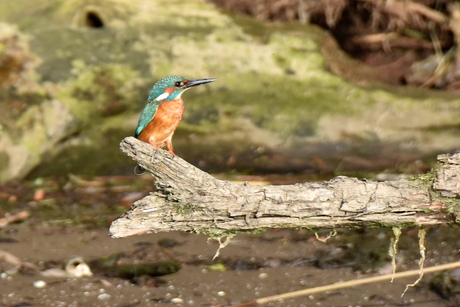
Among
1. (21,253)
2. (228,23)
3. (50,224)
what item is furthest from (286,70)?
(21,253)

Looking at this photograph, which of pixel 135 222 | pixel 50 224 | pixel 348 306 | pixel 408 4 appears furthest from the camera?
pixel 408 4

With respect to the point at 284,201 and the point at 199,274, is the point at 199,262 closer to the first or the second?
the point at 199,274

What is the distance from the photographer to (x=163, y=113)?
11.9 ft

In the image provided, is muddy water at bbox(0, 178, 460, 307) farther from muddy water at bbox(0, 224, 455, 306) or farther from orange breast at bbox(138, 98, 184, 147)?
orange breast at bbox(138, 98, 184, 147)

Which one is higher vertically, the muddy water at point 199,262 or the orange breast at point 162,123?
the orange breast at point 162,123

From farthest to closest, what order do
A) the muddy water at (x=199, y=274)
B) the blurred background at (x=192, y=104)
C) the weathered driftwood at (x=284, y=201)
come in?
the blurred background at (x=192, y=104) < the muddy water at (x=199, y=274) < the weathered driftwood at (x=284, y=201)

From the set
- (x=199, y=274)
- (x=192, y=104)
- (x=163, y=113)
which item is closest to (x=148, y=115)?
(x=163, y=113)

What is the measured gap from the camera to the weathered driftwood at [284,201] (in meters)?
2.47

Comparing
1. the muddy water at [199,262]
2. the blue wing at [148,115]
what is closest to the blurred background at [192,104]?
the muddy water at [199,262]

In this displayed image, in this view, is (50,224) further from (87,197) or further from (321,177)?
(321,177)

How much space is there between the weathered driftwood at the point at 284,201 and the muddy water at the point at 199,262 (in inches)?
44.2

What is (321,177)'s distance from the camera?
563 centimetres

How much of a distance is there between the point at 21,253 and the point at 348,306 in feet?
7.12

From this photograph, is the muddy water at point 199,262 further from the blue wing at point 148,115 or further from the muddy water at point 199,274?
the blue wing at point 148,115
